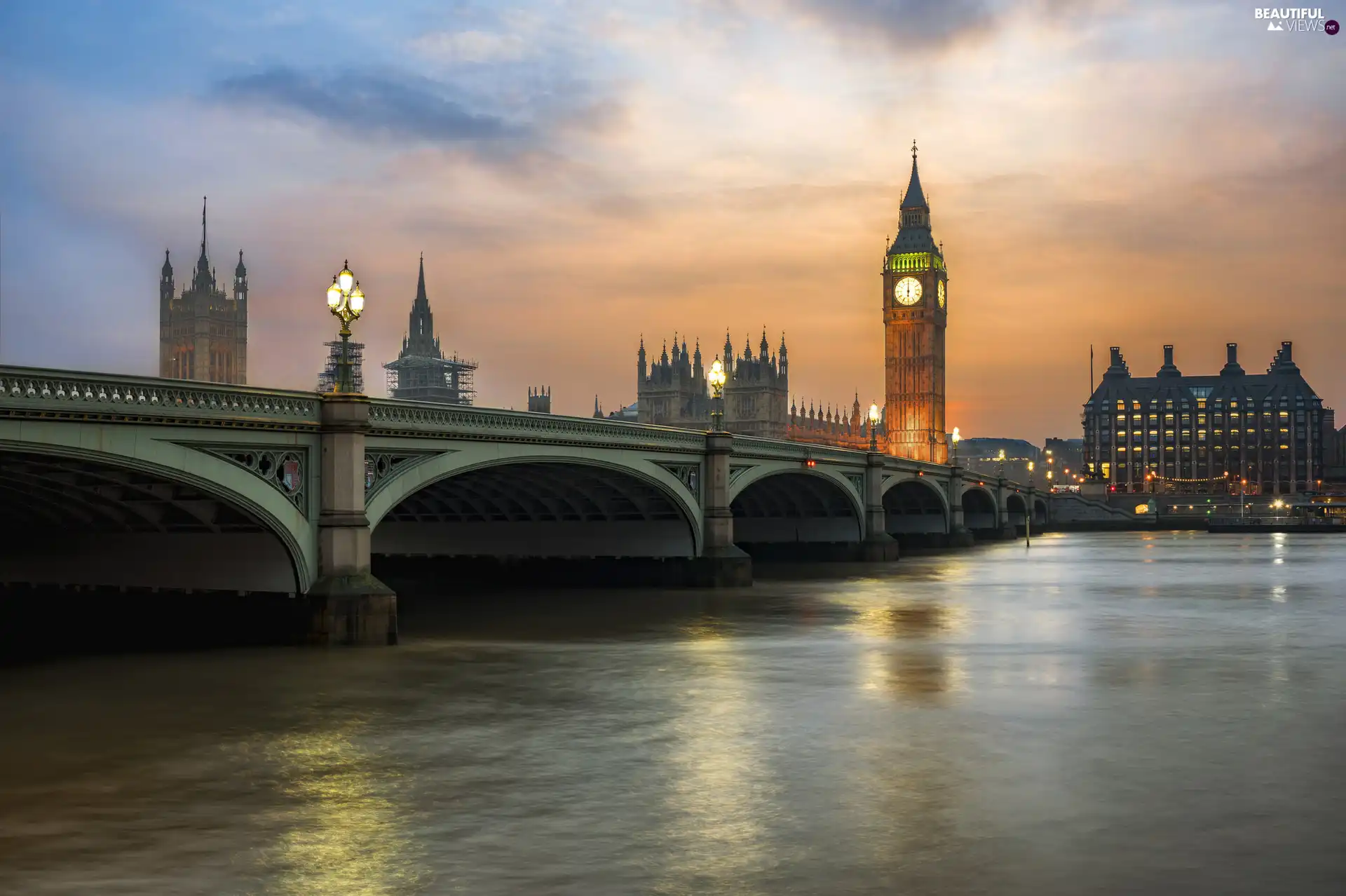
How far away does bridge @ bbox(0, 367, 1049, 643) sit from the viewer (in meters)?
25.5

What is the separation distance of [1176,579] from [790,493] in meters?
19.3

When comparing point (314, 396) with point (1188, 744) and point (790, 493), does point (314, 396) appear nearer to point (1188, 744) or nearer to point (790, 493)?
point (1188, 744)

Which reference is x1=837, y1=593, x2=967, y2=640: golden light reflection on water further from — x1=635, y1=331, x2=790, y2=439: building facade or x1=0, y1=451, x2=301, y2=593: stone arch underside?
x1=635, y1=331, x2=790, y2=439: building facade

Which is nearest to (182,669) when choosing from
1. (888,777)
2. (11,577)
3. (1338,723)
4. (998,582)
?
(11,577)

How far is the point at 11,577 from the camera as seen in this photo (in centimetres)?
3706

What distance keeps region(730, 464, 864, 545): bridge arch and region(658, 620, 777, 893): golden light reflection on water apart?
45.5 meters

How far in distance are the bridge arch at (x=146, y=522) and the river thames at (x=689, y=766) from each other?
91.9 inches

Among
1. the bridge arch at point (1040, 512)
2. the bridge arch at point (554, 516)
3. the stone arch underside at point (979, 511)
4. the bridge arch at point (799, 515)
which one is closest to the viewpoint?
the bridge arch at point (554, 516)

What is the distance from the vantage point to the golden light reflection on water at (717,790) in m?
12.4

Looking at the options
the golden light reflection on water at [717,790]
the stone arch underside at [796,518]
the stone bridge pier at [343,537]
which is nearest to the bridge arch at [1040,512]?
the stone arch underside at [796,518]

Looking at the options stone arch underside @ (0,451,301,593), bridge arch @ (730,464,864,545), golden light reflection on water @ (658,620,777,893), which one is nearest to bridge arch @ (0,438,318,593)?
stone arch underside @ (0,451,301,593)

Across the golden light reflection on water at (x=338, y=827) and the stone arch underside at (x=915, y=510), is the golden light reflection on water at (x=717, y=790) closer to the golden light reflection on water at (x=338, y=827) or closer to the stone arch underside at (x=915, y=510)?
the golden light reflection on water at (x=338, y=827)

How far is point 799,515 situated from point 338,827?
6121 centimetres

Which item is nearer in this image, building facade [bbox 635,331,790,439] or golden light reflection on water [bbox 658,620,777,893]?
golden light reflection on water [bbox 658,620,777,893]
